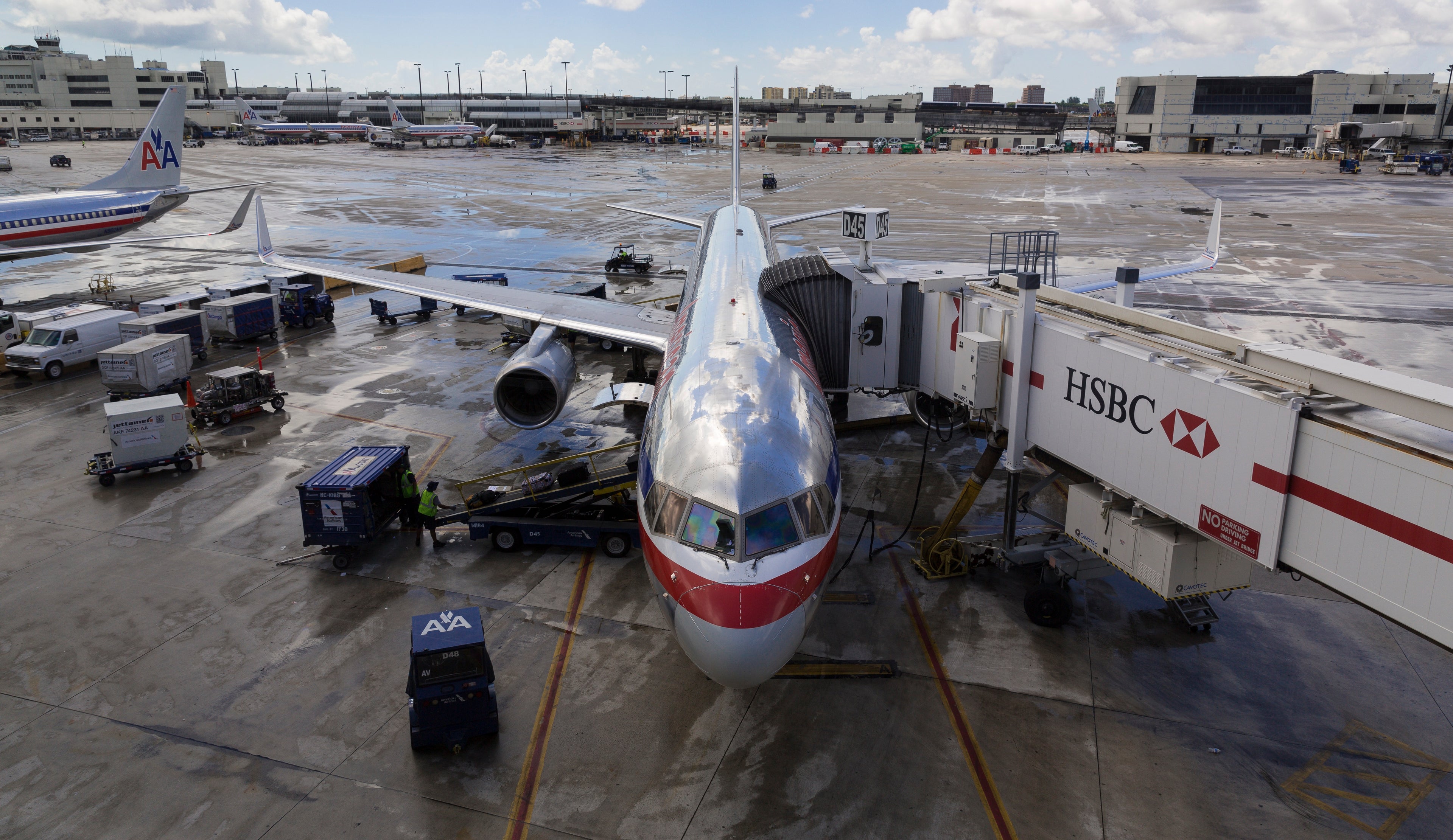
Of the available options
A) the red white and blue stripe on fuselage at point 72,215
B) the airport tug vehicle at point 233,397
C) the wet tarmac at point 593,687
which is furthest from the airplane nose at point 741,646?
the red white and blue stripe on fuselage at point 72,215

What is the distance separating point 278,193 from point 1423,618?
9433cm

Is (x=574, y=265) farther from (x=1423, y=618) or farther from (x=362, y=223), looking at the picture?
(x=1423, y=618)

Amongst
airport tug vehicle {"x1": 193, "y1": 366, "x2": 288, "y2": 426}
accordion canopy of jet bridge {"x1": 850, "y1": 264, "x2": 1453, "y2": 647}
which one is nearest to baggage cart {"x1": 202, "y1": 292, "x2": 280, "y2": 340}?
airport tug vehicle {"x1": 193, "y1": 366, "x2": 288, "y2": 426}

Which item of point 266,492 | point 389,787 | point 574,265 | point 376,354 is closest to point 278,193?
point 574,265

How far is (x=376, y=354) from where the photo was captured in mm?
32750

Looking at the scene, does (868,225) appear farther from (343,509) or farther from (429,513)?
(343,509)

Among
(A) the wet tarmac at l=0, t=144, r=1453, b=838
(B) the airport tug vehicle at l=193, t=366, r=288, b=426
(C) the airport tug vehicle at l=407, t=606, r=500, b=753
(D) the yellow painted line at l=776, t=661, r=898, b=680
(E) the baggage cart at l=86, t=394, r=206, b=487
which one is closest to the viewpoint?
(A) the wet tarmac at l=0, t=144, r=1453, b=838

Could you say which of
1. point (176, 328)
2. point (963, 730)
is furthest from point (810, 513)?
point (176, 328)

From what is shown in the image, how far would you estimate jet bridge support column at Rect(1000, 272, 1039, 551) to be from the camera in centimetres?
1429

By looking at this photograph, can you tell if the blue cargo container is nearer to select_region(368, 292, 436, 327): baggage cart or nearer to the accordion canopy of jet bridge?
the accordion canopy of jet bridge

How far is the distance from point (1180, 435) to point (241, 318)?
33.7 metres

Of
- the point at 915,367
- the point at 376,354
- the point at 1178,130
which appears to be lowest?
the point at 376,354

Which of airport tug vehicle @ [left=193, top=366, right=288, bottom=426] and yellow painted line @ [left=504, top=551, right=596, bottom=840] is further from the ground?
airport tug vehicle @ [left=193, top=366, right=288, bottom=426]

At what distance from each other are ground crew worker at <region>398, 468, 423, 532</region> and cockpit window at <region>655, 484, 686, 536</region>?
9.38 metres
